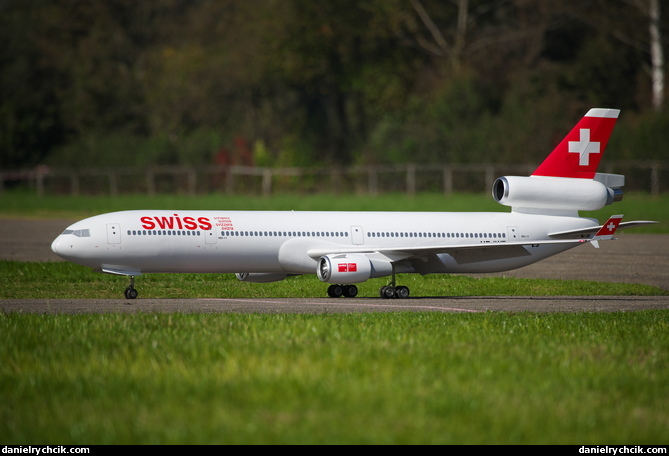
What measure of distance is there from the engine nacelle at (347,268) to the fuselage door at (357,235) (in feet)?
3.86

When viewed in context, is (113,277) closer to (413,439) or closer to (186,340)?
(186,340)

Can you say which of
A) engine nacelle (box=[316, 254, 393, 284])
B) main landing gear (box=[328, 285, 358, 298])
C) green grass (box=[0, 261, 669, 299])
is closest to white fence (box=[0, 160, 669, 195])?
green grass (box=[0, 261, 669, 299])

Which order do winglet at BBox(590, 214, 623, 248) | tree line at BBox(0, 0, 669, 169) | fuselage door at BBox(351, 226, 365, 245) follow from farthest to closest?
tree line at BBox(0, 0, 669, 169), fuselage door at BBox(351, 226, 365, 245), winglet at BBox(590, 214, 623, 248)

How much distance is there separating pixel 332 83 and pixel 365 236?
62640mm

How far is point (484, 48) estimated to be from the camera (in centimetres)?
9431

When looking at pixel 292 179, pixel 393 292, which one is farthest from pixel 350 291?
pixel 292 179

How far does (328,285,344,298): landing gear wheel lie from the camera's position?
31984 millimetres

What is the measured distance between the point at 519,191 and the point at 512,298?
3.69 m

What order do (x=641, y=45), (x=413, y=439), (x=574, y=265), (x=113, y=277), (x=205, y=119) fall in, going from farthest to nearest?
1. (x=205, y=119)
2. (x=641, y=45)
3. (x=574, y=265)
4. (x=113, y=277)
5. (x=413, y=439)

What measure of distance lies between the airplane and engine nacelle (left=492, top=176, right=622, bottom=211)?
0.03 metres

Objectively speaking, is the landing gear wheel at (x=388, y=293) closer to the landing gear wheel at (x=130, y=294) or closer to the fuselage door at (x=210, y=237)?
the fuselage door at (x=210, y=237)

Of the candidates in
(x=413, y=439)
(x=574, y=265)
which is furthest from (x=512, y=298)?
(x=413, y=439)

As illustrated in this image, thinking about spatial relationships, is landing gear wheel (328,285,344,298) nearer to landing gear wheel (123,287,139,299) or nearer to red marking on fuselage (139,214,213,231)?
red marking on fuselage (139,214,213,231)

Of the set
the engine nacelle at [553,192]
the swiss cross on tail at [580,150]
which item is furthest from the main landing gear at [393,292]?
the swiss cross on tail at [580,150]
